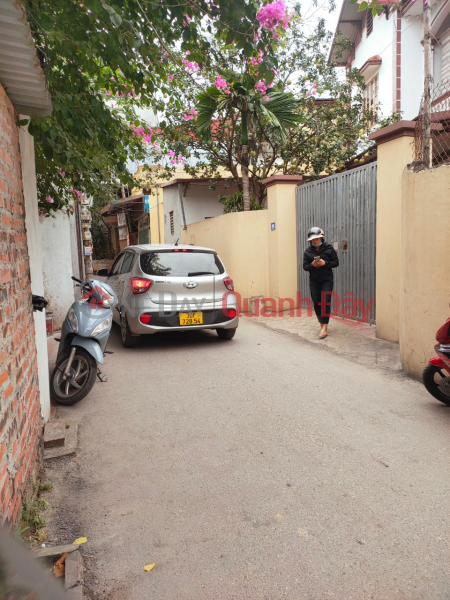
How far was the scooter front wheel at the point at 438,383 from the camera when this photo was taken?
4.36 meters

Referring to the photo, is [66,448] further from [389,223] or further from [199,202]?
[199,202]

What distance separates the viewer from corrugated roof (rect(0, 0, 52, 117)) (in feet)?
7.36

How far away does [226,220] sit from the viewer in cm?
1195

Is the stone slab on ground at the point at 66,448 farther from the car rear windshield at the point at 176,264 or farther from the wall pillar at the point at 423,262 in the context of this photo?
the wall pillar at the point at 423,262

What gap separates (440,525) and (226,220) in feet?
32.8

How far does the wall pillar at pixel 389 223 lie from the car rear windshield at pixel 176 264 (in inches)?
100

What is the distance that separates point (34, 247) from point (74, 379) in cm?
153

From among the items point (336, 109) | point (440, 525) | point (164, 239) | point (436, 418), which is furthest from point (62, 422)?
point (164, 239)

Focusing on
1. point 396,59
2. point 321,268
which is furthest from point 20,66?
point 396,59

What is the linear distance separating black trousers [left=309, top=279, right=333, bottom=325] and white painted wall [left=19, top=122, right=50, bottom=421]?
4603 mm

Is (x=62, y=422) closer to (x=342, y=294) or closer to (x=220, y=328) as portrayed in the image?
(x=220, y=328)

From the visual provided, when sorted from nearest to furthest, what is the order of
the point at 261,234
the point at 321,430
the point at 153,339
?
the point at 321,430 < the point at 153,339 < the point at 261,234

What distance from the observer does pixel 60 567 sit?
2.28 metres

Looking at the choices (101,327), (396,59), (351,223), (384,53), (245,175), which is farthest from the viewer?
(384,53)
